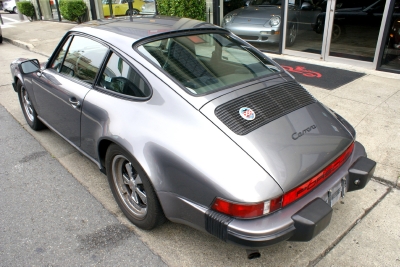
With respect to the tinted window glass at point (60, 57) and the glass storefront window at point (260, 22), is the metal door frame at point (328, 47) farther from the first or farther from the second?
the tinted window glass at point (60, 57)

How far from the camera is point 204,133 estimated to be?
2096 millimetres

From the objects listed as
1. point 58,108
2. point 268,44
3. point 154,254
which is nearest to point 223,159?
point 154,254

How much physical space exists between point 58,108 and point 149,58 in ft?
4.54

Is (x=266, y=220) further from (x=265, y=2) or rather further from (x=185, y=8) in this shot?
(x=185, y=8)

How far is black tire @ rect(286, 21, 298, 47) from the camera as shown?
25.9 ft

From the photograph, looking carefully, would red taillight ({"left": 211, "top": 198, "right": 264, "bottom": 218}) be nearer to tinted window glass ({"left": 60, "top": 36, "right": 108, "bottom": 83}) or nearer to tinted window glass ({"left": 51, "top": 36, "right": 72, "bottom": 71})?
tinted window glass ({"left": 60, "top": 36, "right": 108, "bottom": 83})

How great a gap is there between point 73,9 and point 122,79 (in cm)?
1317

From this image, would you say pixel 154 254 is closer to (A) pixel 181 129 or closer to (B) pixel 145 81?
(A) pixel 181 129

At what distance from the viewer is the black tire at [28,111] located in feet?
14.1

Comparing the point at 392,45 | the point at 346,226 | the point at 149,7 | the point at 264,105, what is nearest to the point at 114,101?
the point at 264,105

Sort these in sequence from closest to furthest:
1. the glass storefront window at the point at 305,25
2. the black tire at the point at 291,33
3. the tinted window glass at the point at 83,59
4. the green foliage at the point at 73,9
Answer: the tinted window glass at the point at 83,59
the glass storefront window at the point at 305,25
the black tire at the point at 291,33
the green foliage at the point at 73,9

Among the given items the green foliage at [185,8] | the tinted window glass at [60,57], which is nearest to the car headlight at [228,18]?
the green foliage at [185,8]

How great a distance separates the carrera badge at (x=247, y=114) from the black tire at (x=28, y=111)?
3086mm

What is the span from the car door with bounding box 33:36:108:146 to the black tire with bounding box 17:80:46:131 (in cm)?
63
